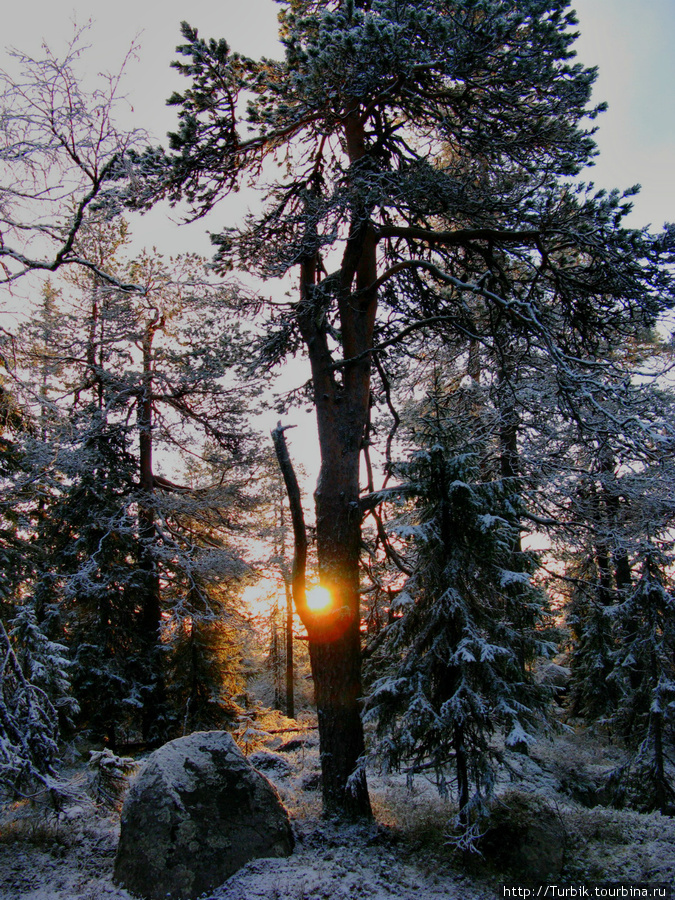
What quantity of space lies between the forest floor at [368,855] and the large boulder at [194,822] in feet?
0.60

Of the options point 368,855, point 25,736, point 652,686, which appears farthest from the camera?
point 652,686

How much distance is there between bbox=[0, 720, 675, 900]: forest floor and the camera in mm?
4816

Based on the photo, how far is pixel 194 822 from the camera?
5230mm

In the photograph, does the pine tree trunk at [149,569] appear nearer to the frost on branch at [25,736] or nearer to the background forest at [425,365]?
the background forest at [425,365]

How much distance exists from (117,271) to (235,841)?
14.1 m

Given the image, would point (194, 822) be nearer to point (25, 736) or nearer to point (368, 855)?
point (368, 855)

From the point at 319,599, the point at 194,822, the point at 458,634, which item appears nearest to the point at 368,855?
the point at 194,822

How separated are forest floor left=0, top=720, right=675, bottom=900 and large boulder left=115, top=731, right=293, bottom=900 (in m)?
0.18

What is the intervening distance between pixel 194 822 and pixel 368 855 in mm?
1915

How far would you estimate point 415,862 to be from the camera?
208 inches

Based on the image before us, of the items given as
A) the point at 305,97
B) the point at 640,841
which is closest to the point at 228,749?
the point at 640,841

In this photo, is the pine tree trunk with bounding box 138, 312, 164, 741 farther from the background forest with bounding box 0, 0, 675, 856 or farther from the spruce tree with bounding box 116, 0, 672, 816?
the spruce tree with bounding box 116, 0, 672, 816

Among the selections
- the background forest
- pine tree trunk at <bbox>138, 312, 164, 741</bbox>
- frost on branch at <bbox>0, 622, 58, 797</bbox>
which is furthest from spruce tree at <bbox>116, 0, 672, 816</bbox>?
pine tree trunk at <bbox>138, 312, 164, 741</bbox>

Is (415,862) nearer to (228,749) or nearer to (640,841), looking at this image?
(228,749)
